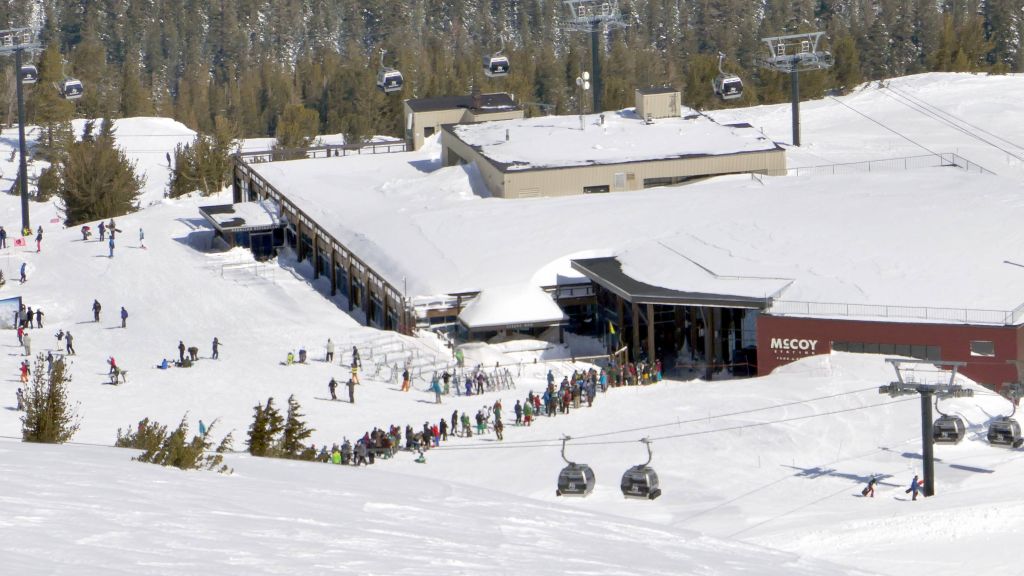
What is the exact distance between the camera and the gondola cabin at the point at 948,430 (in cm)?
3406

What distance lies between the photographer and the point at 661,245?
185 ft

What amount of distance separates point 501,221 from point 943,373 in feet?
70.4

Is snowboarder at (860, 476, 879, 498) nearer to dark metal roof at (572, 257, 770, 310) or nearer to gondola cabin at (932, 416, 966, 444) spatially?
gondola cabin at (932, 416, 966, 444)

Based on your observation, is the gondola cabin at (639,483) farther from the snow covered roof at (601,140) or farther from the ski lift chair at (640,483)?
the snow covered roof at (601,140)

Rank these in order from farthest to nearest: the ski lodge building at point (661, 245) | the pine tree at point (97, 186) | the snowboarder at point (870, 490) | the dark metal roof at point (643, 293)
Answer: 1. the pine tree at point (97, 186)
2. the dark metal roof at point (643, 293)
3. the ski lodge building at point (661, 245)
4. the snowboarder at point (870, 490)

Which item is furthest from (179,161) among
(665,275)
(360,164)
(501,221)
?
(665,275)

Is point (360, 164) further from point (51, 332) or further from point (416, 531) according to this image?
point (416, 531)

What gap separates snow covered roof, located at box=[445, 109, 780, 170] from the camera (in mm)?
66625

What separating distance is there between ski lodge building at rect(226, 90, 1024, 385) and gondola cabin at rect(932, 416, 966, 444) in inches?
440

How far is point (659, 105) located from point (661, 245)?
18056 mm

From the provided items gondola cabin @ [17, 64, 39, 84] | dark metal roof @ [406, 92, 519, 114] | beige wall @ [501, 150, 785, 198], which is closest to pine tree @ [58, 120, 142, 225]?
gondola cabin @ [17, 64, 39, 84]

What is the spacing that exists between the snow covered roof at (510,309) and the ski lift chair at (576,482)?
1946 centimetres

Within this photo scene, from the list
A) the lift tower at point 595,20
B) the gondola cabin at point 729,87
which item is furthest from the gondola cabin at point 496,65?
the gondola cabin at point 729,87

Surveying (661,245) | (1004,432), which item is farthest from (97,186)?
(1004,432)
